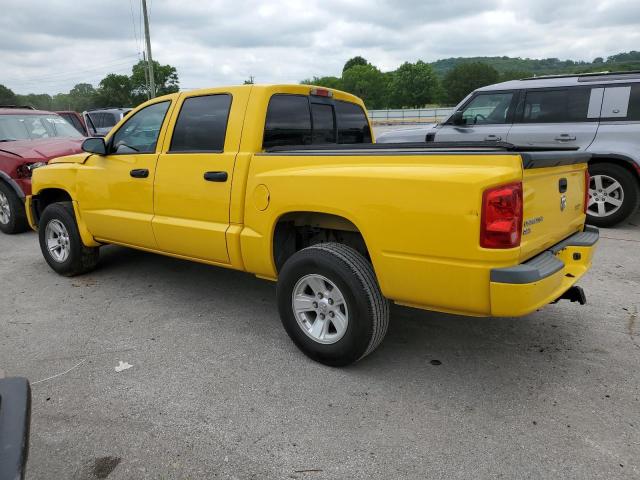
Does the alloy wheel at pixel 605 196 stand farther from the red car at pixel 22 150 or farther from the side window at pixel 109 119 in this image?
the side window at pixel 109 119

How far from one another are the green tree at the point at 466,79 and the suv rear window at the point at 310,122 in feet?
335

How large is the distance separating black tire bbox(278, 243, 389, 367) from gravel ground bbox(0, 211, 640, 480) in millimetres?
160

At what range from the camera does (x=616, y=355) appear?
3.37 metres

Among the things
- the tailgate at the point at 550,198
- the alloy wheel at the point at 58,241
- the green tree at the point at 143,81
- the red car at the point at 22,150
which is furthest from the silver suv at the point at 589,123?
the green tree at the point at 143,81

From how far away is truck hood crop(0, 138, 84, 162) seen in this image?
24.3 ft

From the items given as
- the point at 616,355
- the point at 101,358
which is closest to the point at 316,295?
the point at 101,358

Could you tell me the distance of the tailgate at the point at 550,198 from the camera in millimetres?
2662

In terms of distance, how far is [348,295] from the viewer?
3055 mm

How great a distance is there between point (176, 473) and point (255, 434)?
443 mm

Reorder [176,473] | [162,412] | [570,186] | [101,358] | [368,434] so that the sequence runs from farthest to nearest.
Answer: [101,358]
[570,186]
[162,412]
[368,434]
[176,473]

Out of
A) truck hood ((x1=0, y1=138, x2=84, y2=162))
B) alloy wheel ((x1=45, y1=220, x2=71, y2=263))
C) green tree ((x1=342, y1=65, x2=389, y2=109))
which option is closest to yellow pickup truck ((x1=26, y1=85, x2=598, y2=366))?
alloy wheel ((x1=45, y1=220, x2=71, y2=263))

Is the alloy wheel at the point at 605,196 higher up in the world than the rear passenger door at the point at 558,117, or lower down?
lower down

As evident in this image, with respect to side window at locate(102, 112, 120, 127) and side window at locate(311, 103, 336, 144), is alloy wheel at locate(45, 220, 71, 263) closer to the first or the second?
side window at locate(311, 103, 336, 144)

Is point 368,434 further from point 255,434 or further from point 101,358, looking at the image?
point 101,358
